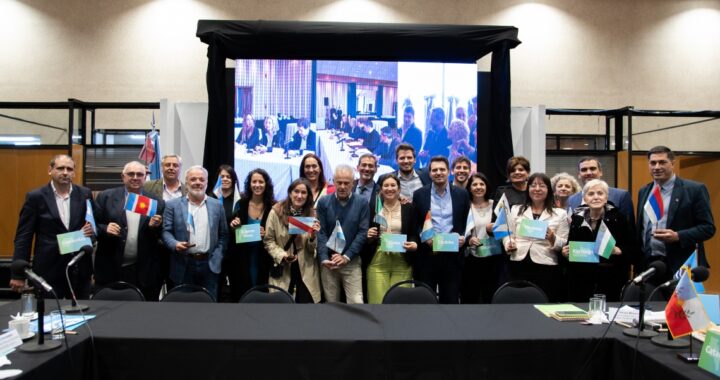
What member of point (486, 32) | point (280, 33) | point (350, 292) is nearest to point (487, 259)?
point (350, 292)

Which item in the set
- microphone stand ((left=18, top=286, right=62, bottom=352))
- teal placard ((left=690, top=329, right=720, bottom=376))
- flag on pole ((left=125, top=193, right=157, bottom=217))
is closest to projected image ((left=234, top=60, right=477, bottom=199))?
flag on pole ((left=125, top=193, right=157, bottom=217))

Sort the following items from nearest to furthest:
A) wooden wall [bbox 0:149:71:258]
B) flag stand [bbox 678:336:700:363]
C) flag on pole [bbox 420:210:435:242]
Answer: flag stand [bbox 678:336:700:363], flag on pole [bbox 420:210:435:242], wooden wall [bbox 0:149:71:258]

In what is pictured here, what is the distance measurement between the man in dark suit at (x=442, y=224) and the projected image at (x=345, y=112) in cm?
203

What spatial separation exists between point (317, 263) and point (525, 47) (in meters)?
7.15

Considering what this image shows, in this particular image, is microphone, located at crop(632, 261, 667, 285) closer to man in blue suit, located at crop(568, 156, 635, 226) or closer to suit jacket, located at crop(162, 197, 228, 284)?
man in blue suit, located at crop(568, 156, 635, 226)

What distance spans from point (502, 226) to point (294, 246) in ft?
5.74

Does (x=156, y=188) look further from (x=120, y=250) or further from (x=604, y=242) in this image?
(x=604, y=242)

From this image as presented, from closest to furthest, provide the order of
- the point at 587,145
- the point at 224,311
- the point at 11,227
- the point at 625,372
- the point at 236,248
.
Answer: the point at 625,372 < the point at 224,311 < the point at 236,248 < the point at 11,227 < the point at 587,145

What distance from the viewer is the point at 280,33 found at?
6105 mm

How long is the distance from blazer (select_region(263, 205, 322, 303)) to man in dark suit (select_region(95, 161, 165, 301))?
94cm

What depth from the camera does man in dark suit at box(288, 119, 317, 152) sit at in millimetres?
6246

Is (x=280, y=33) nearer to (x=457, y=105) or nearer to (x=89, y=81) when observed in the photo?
(x=457, y=105)

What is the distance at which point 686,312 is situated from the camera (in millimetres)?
2105

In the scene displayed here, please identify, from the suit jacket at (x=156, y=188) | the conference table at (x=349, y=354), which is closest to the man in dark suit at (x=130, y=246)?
the suit jacket at (x=156, y=188)
